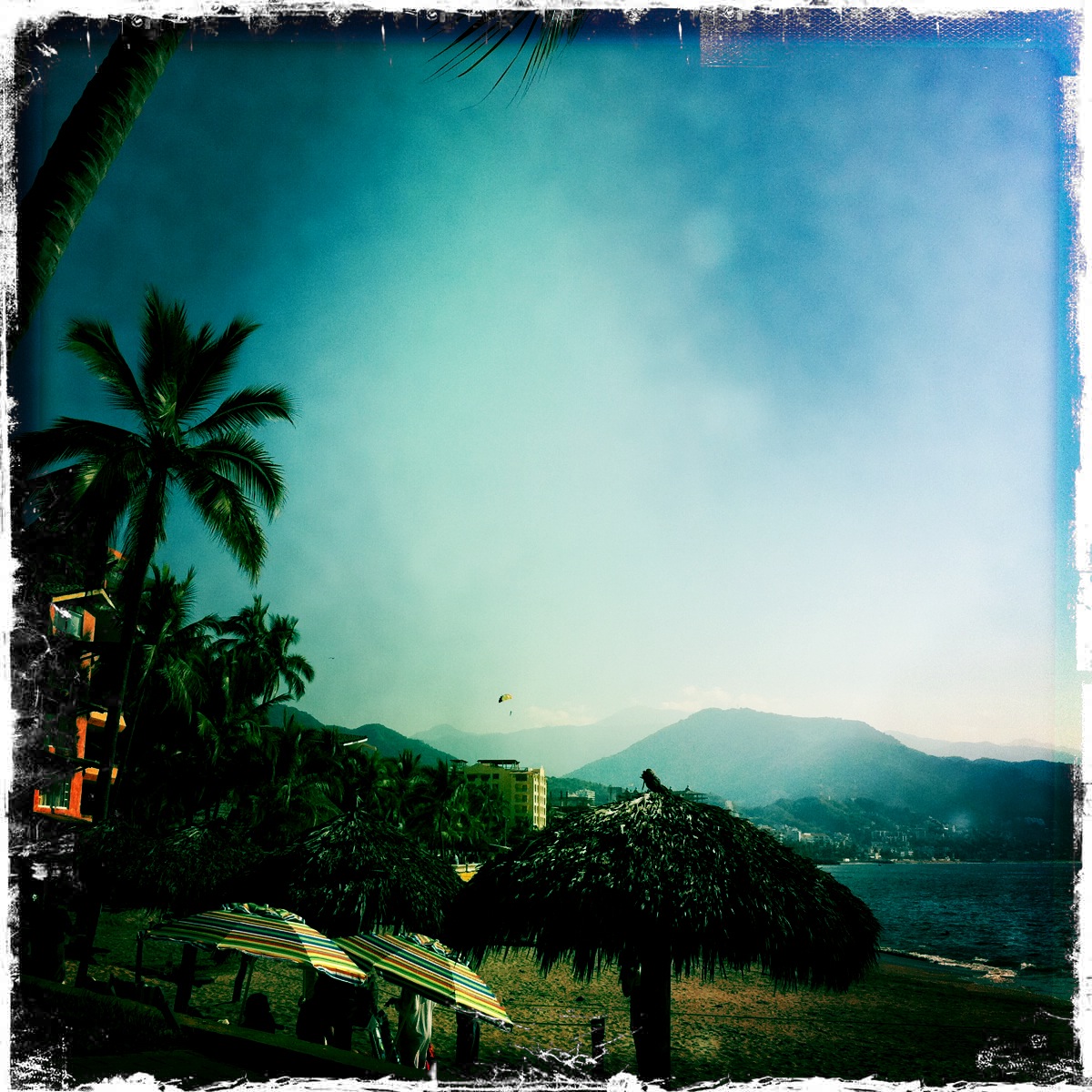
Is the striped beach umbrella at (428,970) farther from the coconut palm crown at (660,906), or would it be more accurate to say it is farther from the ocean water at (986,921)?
the ocean water at (986,921)

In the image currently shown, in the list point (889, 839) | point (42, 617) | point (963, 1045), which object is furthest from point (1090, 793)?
point (889, 839)

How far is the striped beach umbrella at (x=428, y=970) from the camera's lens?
695 cm

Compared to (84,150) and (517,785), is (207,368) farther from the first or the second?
(517,785)

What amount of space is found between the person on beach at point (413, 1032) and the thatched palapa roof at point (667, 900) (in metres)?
1.21

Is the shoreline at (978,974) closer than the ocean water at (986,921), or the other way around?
the shoreline at (978,974)

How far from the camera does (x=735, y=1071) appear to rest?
13.9 m

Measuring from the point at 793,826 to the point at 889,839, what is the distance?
69.9ft

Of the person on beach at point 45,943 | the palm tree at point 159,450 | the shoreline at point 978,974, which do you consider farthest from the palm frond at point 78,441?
the shoreline at point 978,974

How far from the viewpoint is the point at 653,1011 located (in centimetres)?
690

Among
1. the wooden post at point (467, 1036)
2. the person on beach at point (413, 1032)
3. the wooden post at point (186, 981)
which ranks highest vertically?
the person on beach at point (413, 1032)

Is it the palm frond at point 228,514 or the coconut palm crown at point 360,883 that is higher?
the palm frond at point 228,514

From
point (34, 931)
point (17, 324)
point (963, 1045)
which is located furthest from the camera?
point (963, 1045)

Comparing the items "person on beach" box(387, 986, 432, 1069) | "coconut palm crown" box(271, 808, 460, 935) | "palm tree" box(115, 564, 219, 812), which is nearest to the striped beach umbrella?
"person on beach" box(387, 986, 432, 1069)

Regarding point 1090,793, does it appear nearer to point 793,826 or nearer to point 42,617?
point 42,617
